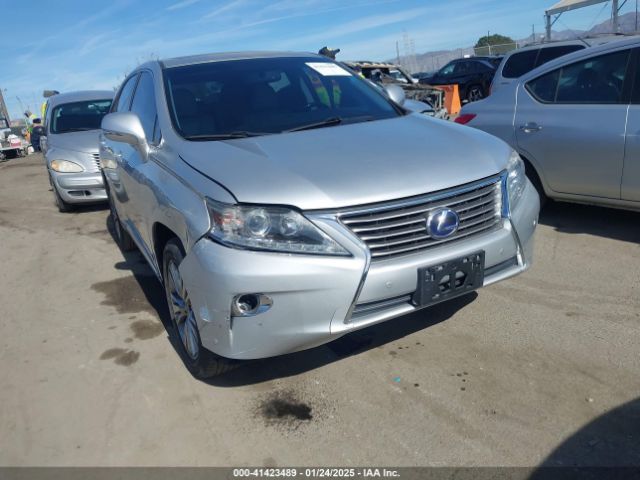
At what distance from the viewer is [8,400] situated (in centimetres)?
310

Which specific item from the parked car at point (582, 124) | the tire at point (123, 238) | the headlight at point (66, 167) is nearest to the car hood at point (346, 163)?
the parked car at point (582, 124)

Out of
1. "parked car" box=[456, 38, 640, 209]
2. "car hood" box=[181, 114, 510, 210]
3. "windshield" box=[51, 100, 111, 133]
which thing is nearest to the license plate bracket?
"car hood" box=[181, 114, 510, 210]

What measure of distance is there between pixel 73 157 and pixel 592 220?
662 centimetres

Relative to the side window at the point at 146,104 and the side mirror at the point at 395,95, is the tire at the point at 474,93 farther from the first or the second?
the side window at the point at 146,104

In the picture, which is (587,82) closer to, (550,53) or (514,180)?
(514,180)

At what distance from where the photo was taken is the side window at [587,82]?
4.51 metres

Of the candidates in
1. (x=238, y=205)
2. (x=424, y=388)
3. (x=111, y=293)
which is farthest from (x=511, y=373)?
(x=111, y=293)

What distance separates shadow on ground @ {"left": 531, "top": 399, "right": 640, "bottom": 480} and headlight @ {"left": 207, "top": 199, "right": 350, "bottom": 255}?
4.07ft

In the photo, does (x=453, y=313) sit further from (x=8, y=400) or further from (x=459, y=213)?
(x=8, y=400)

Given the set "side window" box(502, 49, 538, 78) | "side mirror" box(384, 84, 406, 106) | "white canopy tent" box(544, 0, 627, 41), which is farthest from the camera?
"white canopy tent" box(544, 0, 627, 41)

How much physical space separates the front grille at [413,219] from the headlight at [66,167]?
6309mm

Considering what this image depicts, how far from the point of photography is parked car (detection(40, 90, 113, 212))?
764cm

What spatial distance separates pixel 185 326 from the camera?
3.14m

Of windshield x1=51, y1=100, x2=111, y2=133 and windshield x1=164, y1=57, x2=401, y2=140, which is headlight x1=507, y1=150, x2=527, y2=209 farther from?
windshield x1=51, y1=100, x2=111, y2=133
